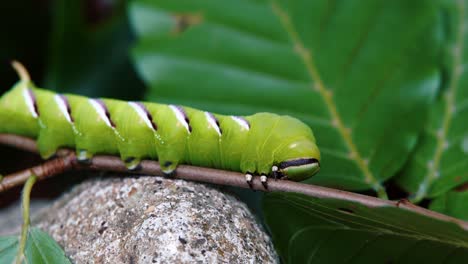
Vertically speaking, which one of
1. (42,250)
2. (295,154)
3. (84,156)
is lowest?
(42,250)

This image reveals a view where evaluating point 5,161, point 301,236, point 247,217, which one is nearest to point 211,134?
point 247,217

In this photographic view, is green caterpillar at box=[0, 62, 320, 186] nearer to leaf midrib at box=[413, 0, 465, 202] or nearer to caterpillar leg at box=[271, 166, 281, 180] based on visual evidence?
caterpillar leg at box=[271, 166, 281, 180]

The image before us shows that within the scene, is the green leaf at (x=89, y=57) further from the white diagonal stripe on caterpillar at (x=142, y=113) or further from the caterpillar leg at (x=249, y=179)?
the caterpillar leg at (x=249, y=179)

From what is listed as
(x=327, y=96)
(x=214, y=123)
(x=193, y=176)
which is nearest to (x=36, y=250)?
(x=193, y=176)

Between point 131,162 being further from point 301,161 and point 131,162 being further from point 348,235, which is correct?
point 348,235

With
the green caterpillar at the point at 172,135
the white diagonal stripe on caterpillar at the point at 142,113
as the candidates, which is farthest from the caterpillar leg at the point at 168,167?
the white diagonal stripe on caterpillar at the point at 142,113

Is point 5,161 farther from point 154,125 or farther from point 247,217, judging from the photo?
point 247,217
